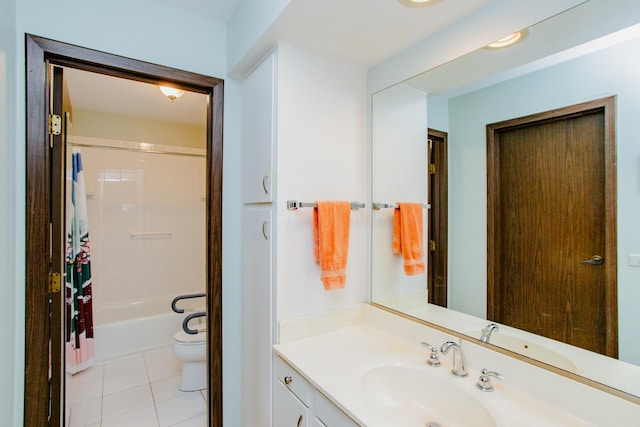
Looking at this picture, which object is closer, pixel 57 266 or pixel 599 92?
pixel 599 92

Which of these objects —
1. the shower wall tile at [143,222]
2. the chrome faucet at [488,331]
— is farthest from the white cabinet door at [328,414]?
the shower wall tile at [143,222]

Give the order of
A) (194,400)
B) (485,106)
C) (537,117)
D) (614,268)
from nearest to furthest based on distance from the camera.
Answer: (614,268) < (537,117) < (485,106) < (194,400)

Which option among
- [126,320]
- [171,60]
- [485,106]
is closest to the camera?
[485,106]

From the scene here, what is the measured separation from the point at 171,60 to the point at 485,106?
149 centimetres

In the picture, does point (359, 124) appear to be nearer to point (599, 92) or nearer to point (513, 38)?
point (513, 38)

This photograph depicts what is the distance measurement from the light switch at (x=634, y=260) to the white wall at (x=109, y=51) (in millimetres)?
1613

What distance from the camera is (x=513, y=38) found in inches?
43.3

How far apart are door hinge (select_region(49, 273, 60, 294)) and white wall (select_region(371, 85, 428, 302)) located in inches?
59.0

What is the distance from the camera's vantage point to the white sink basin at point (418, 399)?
3.33 feet

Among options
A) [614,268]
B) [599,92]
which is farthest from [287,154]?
[614,268]

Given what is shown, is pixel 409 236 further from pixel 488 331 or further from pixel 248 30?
pixel 248 30

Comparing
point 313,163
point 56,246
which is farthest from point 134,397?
point 313,163

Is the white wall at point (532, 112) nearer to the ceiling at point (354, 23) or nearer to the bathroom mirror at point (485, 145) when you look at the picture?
the bathroom mirror at point (485, 145)

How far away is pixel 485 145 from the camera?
1.27 meters
